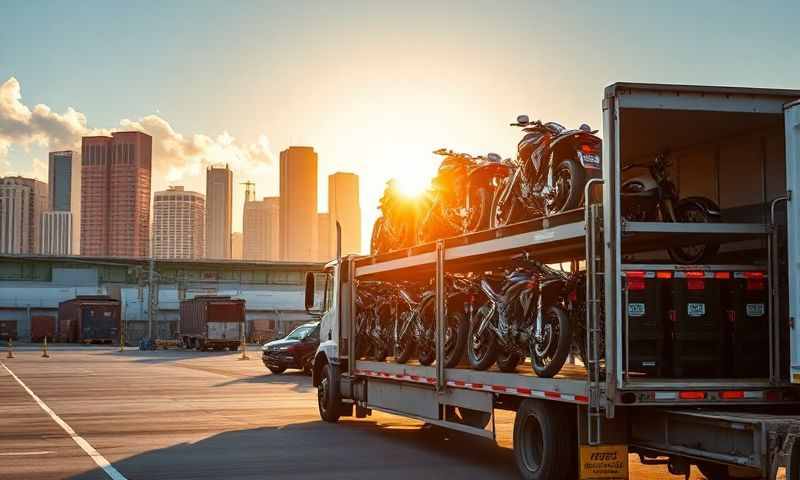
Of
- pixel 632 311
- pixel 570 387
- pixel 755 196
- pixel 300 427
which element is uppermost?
pixel 755 196

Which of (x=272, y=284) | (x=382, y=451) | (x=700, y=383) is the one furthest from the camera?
(x=272, y=284)

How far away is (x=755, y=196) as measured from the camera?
10.5 metres

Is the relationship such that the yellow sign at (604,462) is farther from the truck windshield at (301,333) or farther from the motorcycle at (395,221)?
the truck windshield at (301,333)

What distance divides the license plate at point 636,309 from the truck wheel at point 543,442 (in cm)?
148

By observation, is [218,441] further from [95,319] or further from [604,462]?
[95,319]

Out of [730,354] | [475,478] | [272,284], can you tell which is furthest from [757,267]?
[272,284]

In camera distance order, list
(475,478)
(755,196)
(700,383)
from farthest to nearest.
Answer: (475,478)
(755,196)
(700,383)

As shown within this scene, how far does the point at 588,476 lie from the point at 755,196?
3131 millimetres

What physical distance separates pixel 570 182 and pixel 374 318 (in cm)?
653

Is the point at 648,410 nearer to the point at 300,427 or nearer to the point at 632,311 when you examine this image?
the point at 632,311

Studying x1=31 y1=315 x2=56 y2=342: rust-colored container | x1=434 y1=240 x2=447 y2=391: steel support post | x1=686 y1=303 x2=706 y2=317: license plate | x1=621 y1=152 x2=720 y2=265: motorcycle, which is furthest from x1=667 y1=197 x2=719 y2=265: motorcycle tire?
x1=31 y1=315 x2=56 y2=342: rust-colored container

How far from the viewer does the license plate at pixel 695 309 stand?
9469mm

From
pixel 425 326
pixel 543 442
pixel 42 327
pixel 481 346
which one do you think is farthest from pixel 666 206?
pixel 42 327

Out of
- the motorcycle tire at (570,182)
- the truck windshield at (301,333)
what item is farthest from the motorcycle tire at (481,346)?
the truck windshield at (301,333)
